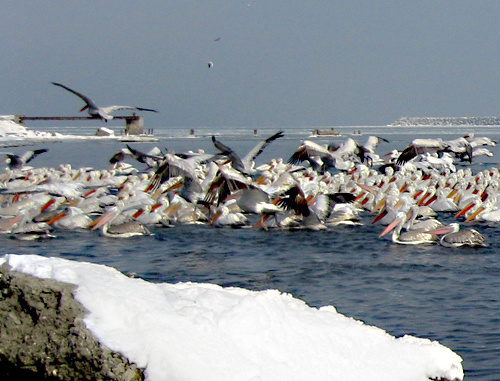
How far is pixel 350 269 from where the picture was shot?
9594 mm

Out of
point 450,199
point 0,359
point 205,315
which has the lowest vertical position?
point 450,199

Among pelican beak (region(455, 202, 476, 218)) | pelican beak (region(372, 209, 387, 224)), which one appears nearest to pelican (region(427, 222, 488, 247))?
pelican beak (region(372, 209, 387, 224))

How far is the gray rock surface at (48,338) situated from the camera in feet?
12.4

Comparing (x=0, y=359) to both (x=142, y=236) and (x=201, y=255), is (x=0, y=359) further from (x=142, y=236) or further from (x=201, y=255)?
(x=142, y=236)

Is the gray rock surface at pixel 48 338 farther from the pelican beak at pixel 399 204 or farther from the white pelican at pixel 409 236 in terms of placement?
the pelican beak at pixel 399 204

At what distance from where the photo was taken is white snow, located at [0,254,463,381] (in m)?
3.74

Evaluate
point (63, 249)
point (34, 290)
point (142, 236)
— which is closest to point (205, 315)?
point (34, 290)

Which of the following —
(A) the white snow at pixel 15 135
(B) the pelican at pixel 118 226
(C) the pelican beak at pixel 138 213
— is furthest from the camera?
(A) the white snow at pixel 15 135

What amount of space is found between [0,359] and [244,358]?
53.3 inches

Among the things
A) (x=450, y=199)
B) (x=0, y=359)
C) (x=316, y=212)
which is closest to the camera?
(x=0, y=359)

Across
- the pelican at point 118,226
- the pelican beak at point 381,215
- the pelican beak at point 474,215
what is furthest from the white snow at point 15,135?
the pelican beak at point 474,215

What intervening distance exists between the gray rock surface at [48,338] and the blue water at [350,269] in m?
2.80

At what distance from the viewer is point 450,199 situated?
1542 centimetres

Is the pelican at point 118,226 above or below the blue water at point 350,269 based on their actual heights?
below
